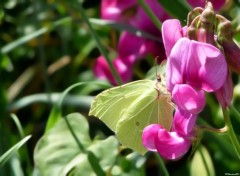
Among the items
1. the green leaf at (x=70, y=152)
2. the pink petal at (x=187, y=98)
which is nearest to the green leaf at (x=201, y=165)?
the green leaf at (x=70, y=152)

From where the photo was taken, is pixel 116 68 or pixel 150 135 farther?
pixel 116 68

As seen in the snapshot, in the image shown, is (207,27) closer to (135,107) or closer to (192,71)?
(192,71)

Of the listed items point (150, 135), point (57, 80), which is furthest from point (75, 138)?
point (57, 80)

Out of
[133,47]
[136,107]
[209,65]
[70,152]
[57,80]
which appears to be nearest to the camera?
[209,65]

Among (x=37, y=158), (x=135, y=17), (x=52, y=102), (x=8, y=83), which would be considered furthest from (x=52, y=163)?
(x=8, y=83)

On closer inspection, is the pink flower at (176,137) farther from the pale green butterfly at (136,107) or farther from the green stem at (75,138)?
the green stem at (75,138)
